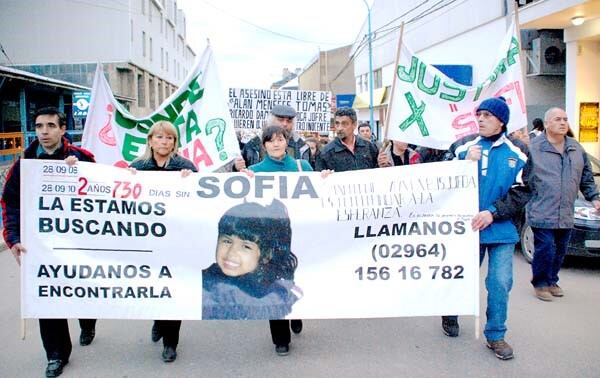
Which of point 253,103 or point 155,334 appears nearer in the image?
point 155,334

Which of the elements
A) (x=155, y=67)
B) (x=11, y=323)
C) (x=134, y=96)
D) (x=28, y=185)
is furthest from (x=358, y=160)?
(x=155, y=67)

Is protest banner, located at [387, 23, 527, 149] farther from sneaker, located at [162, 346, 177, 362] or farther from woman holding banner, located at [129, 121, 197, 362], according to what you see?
sneaker, located at [162, 346, 177, 362]

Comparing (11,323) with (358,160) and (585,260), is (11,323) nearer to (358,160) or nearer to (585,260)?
(358,160)

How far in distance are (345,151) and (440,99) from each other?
139 centimetres

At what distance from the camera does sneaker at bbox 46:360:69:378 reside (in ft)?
13.5

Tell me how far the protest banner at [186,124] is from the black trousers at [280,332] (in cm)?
227

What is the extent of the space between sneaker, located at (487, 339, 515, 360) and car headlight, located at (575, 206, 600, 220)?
3.28 meters

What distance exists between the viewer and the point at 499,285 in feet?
14.3

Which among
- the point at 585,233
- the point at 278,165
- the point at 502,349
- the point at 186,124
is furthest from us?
the point at 585,233

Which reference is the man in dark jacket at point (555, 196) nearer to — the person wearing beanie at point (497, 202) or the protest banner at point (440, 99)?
the protest banner at point (440, 99)

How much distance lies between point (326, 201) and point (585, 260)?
5.08 meters

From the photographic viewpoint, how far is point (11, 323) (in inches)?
213

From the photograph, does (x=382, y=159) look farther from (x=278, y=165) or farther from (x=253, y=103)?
(x=253, y=103)

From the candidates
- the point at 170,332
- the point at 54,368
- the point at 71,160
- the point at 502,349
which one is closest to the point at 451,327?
the point at 502,349
